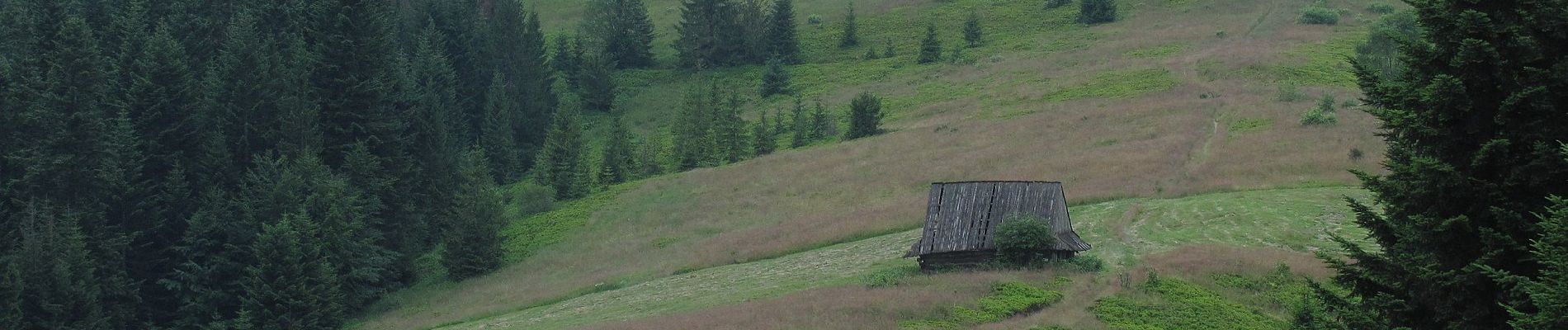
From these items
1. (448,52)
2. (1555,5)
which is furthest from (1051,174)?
(448,52)

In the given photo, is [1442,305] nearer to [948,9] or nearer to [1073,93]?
[1073,93]

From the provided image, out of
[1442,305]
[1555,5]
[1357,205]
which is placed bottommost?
[1442,305]

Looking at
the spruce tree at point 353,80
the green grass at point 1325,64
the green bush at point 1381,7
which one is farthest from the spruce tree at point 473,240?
the green bush at point 1381,7

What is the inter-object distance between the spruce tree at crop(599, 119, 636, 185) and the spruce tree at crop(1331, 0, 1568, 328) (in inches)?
2409

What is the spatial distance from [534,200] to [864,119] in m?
21.1

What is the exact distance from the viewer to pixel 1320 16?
322 ft

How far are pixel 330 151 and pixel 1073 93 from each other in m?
44.9

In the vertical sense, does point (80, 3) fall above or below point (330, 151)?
above

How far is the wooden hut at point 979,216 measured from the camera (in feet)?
129

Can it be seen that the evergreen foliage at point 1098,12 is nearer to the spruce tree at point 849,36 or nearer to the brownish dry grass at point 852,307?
the spruce tree at point 849,36

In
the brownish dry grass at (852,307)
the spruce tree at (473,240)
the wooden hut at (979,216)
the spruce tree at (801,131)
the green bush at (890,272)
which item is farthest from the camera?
the spruce tree at (801,131)

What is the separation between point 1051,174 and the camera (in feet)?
186

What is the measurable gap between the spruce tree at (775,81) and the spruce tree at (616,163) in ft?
91.2

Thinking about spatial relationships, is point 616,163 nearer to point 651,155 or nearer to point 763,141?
point 651,155
